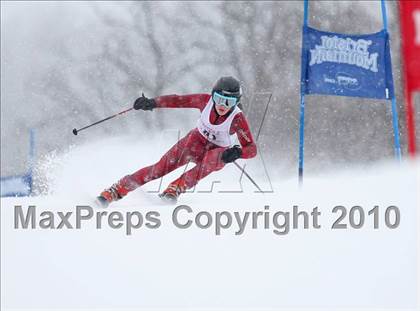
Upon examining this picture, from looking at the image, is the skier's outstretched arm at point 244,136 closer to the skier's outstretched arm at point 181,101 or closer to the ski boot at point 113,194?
the skier's outstretched arm at point 181,101

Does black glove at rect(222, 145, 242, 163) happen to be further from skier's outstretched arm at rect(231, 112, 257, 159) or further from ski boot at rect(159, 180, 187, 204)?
ski boot at rect(159, 180, 187, 204)

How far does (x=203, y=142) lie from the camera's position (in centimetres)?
450

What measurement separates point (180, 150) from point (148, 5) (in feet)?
20.6

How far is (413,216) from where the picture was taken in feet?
13.7

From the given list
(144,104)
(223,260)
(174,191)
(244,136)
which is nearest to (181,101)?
(144,104)

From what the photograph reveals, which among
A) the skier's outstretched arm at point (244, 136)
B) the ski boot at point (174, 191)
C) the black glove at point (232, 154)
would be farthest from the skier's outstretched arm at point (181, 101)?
the ski boot at point (174, 191)

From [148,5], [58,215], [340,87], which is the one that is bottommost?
[58,215]

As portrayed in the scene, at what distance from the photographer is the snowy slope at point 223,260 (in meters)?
3.58

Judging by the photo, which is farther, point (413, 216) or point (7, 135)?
point (7, 135)

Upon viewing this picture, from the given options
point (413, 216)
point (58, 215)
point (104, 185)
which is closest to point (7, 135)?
point (104, 185)

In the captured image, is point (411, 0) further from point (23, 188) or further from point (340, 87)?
point (23, 188)

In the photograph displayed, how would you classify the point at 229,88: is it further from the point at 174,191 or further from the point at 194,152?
the point at 174,191

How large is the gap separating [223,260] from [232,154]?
0.76m

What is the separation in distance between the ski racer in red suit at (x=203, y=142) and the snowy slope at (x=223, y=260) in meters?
0.17
